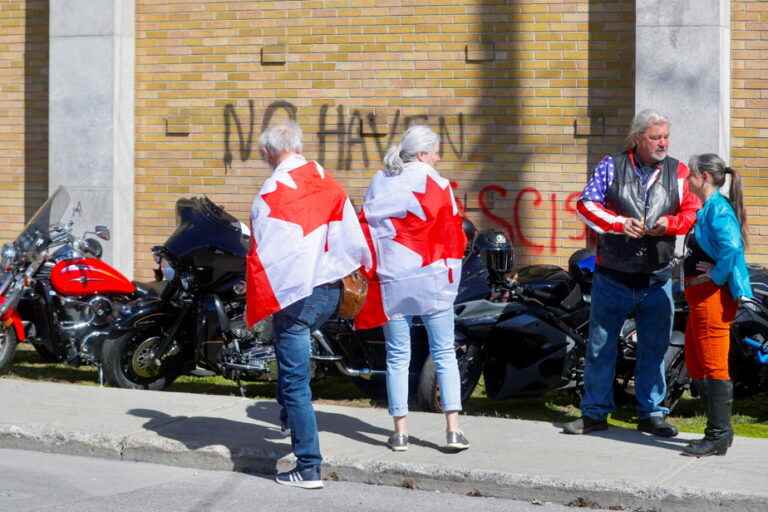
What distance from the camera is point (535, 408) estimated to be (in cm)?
888

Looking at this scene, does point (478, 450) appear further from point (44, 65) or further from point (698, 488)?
point (44, 65)

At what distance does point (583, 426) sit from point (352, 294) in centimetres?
154

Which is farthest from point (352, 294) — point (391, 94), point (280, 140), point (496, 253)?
point (391, 94)

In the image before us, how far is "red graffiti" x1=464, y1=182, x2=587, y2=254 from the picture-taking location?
11.6 meters

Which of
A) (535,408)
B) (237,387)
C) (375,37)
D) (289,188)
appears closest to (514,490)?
(289,188)

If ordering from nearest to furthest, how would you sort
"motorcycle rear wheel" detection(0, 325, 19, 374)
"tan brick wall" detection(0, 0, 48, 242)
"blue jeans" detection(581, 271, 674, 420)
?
"blue jeans" detection(581, 271, 674, 420)
"motorcycle rear wheel" detection(0, 325, 19, 374)
"tan brick wall" detection(0, 0, 48, 242)

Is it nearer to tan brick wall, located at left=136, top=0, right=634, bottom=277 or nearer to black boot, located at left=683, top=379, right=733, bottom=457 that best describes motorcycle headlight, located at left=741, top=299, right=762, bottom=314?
black boot, located at left=683, top=379, right=733, bottom=457

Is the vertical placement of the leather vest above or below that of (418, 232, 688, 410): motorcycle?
above

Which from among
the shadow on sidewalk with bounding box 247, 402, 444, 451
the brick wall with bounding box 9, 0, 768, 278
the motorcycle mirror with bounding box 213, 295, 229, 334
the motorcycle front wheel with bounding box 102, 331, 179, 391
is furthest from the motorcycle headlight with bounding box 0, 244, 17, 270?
the brick wall with bounding box 9, 0, 768, 278

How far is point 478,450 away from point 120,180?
21.4 ft

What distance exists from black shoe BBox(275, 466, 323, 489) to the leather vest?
1.93 meters

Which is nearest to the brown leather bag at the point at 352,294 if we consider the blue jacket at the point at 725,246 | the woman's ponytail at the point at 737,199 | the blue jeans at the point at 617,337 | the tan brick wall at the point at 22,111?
the blue jeans at the point at 617,337

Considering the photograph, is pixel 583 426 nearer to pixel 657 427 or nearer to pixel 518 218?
pixel 657 427

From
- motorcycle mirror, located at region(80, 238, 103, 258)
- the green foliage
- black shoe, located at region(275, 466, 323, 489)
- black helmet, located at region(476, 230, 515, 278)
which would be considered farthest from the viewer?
motorcycle mirror, located at region(80, 238, 103, 258)
